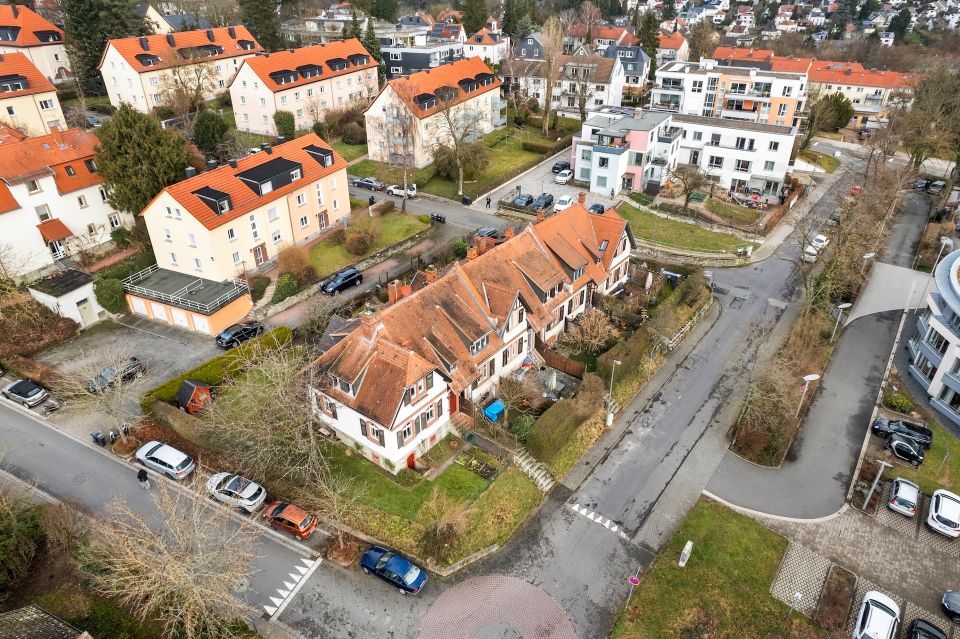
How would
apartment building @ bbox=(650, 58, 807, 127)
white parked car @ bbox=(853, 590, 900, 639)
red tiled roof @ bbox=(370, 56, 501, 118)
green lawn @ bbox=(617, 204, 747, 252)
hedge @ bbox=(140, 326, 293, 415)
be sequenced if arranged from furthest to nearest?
apartment building @ bbox=(650, 58, 807, 127) → red tiled roof @ bbox=(370, 56, 501, 118) → green lawn @ bbox=(617, 204, 747, 252) → hedge @ bbox=(140, 326, 293, 415) → white parked car @ bbox=(853, 590, 900, 639)

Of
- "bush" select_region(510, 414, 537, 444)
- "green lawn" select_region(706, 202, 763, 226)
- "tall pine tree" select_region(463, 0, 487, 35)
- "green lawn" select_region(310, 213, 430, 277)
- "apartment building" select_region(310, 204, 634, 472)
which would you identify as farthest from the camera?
"tall pine tree" select_region(463, 0, 487, 35)

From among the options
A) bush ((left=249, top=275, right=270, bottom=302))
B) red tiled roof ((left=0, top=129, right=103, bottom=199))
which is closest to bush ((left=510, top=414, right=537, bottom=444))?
bush ((left=249, top=275, right=270, bottom=302))

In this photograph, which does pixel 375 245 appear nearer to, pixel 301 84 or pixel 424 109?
pixel 424 109

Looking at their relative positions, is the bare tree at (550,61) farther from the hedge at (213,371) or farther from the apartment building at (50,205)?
the hedge at (213,371)

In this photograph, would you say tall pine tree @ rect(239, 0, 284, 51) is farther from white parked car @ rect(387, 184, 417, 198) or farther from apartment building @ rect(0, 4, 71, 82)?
white parked car @ rect(387, 184, 417, 198)

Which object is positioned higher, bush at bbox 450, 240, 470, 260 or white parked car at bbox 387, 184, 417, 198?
white parked car at bbox 387, 184, 417, 198

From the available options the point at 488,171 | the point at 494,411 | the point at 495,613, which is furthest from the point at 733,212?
the point at 495,613

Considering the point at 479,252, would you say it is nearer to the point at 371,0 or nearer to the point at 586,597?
the point at 586,597

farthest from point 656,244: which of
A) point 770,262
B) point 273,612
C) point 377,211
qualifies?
point 273,612
